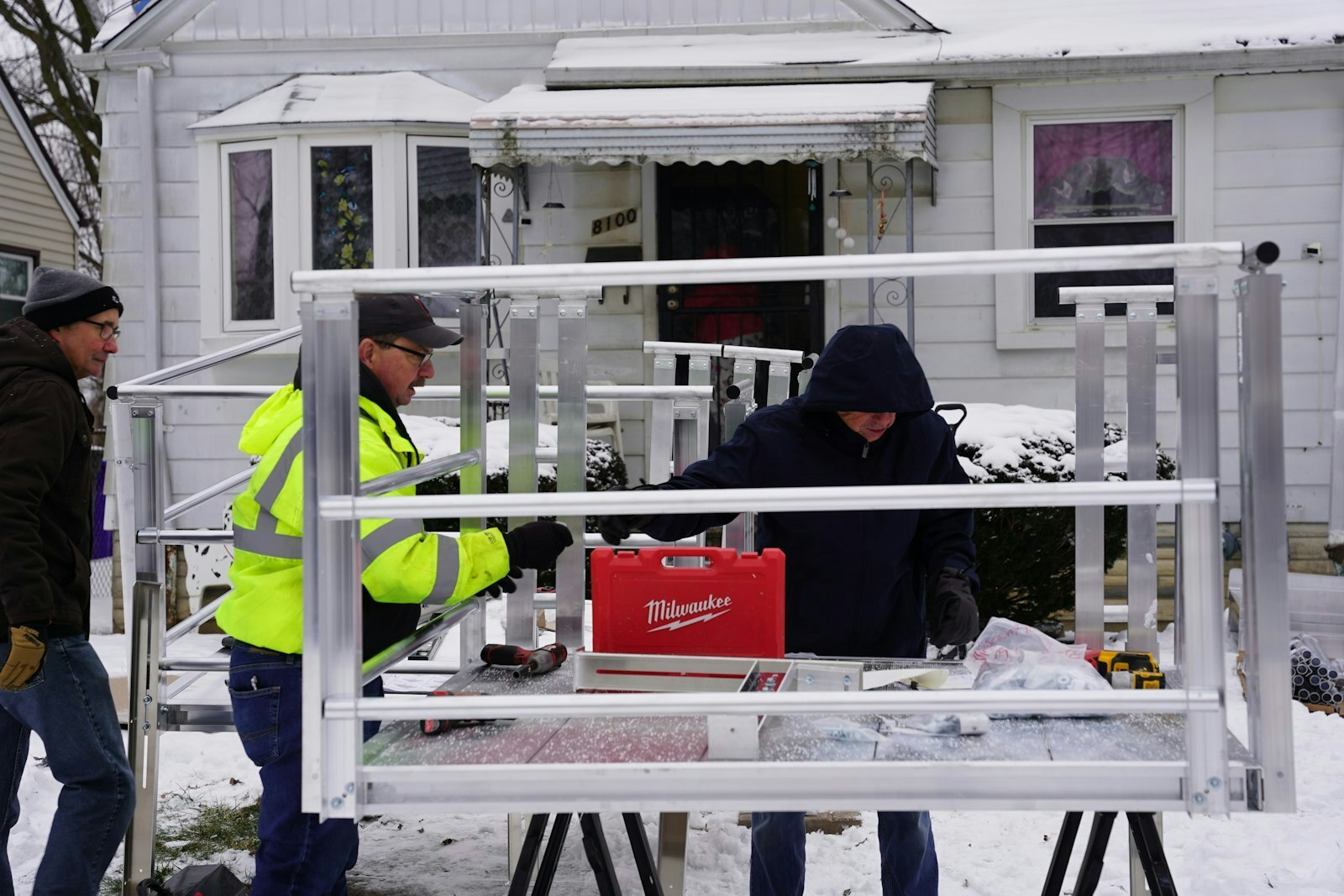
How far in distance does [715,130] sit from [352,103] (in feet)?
10.1

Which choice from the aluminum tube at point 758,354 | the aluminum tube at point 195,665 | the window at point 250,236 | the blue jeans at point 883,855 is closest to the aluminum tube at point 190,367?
the aluminum tube at point 195,665

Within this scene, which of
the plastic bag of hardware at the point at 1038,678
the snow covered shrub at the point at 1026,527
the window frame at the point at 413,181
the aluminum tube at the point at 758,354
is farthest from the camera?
the window frame at the point at 413,181

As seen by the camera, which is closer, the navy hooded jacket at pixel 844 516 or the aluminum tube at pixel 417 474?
the aluminum tube at pixel 417 474

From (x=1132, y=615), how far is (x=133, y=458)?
10.4ft

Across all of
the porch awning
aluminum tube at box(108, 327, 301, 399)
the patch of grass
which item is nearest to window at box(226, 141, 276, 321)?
the porch awning

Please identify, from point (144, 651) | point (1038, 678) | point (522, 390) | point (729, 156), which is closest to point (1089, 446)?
point (1038, 678)

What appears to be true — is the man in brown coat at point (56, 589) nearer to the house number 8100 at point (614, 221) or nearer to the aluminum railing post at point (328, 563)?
the aluminum railing post at point (328, 563)

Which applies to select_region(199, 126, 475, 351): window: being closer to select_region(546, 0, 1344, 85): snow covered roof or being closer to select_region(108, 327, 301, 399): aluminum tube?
select_region(546, 0, 1344, 85): snow covered roof

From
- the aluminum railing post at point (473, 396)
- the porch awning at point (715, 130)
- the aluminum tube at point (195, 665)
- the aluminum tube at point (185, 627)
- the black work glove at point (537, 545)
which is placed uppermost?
the porch awning at point (715, 130)

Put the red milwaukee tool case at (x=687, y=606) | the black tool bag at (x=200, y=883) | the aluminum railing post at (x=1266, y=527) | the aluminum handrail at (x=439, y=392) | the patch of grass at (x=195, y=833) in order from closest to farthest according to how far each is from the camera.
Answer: the aluminum railing post at (x=1266, y=527), the red milwaukee tool case at (x=687, y=606), the black tool bag at (x=200, y=883), the aluminum handrail at (x=439, y=392), the patch of grass at (x=195, y=833)

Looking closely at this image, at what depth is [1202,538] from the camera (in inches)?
84.0

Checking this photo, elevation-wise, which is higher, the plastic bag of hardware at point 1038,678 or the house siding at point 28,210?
the house siding at point 28,210

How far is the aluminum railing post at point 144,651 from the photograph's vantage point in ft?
14.2

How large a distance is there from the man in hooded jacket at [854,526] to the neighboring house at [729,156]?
4.73 metres
